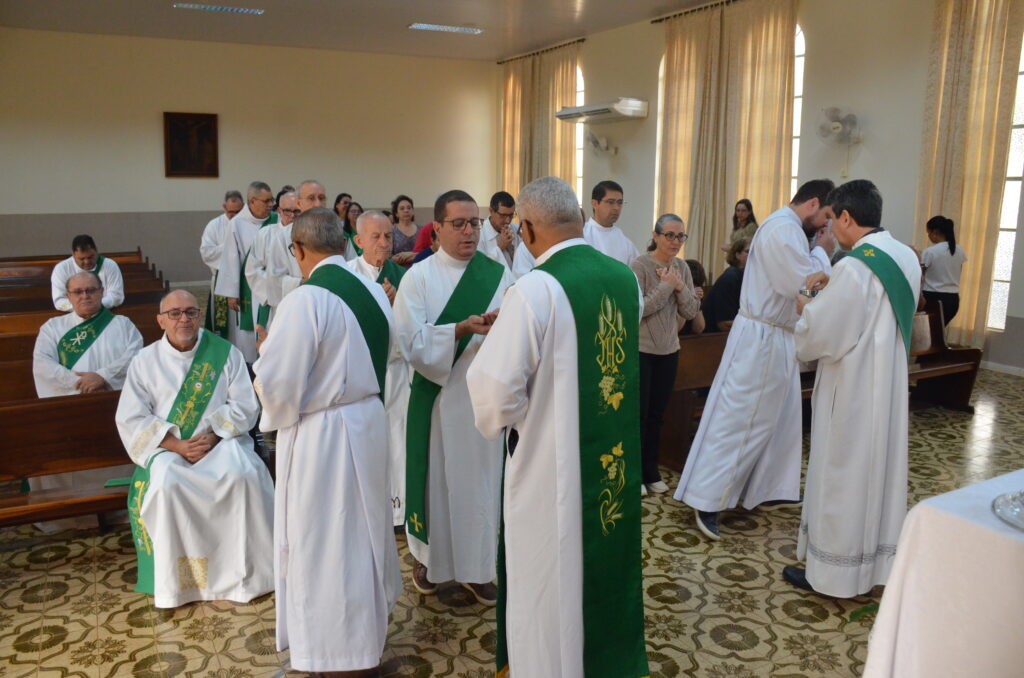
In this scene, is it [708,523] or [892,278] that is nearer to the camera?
[892,278]

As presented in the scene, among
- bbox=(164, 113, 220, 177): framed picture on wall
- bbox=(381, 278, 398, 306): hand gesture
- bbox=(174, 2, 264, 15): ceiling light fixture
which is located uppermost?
bbox=(174, 2, 264, 15): ceiling light fixture

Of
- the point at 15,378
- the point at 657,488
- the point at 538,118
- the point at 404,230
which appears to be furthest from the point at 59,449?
the point at 538,118

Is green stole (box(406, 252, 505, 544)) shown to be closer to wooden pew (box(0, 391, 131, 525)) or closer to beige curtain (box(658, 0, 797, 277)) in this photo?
wooden pew (box(0, 391, 131, 525))

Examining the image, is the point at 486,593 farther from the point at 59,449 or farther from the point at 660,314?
the point at 59,449

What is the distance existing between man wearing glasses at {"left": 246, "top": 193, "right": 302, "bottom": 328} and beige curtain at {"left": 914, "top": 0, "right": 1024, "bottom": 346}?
22.2ft

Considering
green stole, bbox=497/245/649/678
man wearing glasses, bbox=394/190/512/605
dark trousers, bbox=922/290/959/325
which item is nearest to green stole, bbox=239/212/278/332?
man wearing glasses, bbox=394/190/512/605

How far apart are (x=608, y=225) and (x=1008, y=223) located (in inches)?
225

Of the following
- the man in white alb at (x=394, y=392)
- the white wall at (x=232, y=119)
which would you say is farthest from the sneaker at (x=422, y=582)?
the white wall at (x=232, y=119)

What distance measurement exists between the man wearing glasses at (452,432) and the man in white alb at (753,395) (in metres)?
1.37

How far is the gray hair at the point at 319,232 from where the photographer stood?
292cm

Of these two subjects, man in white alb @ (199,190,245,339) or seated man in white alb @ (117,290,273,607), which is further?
man in white alb @ (199,190,245,339)

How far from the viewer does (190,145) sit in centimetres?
1454

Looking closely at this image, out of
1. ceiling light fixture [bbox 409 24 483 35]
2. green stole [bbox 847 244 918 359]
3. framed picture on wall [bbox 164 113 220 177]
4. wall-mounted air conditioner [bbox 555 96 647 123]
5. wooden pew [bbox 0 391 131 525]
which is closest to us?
green stole [bbox 847 244 918 359]

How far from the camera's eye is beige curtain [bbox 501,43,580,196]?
577 inches
